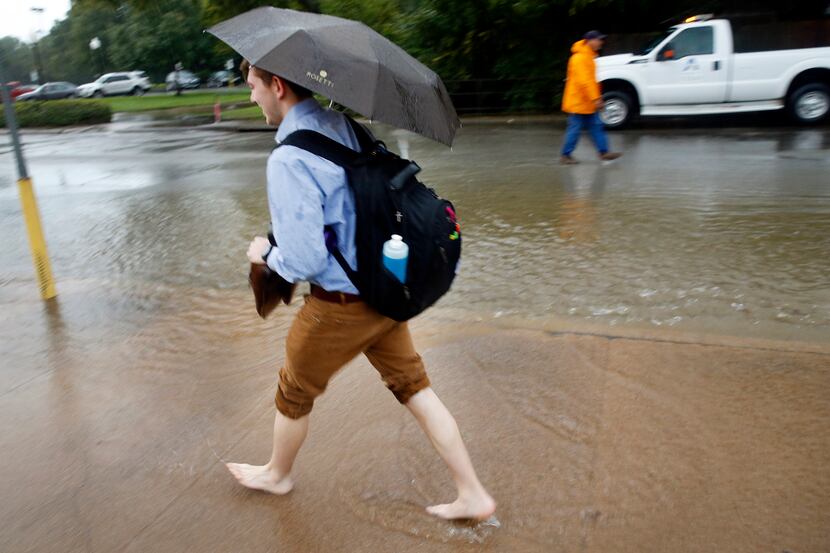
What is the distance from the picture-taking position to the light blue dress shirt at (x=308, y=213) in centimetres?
233

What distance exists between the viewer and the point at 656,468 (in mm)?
3043

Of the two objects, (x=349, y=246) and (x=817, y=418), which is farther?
(x=817, y=418)

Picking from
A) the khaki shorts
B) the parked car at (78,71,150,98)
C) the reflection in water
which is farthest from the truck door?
the parked car at (78,71,150,98)

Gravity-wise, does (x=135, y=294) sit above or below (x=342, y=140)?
below

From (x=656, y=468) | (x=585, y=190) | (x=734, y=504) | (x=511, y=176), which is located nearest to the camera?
(x=734, y=504)

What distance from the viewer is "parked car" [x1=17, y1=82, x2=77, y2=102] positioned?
48.4 metres

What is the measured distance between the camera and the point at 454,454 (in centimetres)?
271

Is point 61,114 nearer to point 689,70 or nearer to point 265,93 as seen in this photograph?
point 689,70

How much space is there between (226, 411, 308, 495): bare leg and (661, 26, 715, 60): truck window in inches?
509

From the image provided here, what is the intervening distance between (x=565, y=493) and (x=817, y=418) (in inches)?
50.7

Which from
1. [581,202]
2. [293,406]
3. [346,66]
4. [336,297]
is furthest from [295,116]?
[581,202]

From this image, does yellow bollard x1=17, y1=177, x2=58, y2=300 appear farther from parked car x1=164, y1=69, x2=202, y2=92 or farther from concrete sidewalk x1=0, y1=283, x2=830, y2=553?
parked car x1=164, y1=69, x2=202, y2=92

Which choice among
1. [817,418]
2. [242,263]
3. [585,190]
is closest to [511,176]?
[585,190]

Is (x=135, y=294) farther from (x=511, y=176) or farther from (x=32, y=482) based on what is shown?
(x=511, y=176)
